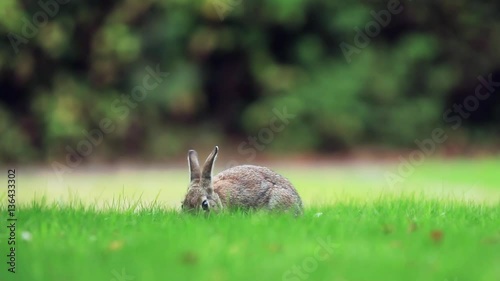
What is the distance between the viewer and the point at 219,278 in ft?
17.1

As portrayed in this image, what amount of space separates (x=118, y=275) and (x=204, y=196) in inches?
71.5

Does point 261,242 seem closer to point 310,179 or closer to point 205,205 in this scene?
point 205,205

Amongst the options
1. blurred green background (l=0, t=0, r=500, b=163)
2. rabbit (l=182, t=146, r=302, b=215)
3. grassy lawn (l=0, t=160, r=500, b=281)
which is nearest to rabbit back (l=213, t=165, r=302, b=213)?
rabbit (l=182, t=146, r=302, b=215)

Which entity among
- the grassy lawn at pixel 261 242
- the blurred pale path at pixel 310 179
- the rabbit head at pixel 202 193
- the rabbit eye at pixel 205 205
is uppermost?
the blurred pale path at pixel 310 179

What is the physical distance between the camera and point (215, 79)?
66.0ft

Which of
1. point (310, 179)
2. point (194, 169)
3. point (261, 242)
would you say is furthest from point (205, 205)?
point (310, 179)

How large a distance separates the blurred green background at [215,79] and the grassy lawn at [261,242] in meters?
10.7

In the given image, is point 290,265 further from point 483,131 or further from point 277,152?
point 483,131

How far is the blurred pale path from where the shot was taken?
1372cm

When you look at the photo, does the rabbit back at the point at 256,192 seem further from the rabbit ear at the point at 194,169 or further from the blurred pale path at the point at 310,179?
the blurred pale path at the point at 310,179

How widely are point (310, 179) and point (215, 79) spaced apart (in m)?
5.10

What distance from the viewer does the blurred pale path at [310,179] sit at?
540 inches

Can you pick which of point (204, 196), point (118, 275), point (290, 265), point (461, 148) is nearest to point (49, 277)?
point (118, 275)

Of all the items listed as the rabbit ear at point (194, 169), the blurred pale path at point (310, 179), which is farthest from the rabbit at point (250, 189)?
the blurred pale path at point (310, 179)
